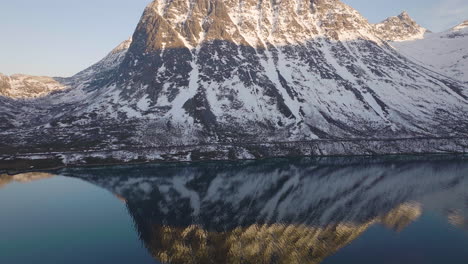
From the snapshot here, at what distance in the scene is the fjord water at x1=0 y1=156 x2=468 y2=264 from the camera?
5753 cm

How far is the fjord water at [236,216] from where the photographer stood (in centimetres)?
5753

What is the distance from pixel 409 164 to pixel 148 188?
11494cm

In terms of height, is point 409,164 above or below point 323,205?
below

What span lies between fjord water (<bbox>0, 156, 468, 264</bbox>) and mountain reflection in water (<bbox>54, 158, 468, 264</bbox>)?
315 mm

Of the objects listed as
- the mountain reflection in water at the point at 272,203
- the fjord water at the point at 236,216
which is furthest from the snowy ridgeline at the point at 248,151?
the fjord water at the point at 236,216

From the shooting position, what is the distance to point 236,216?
78.4 metres

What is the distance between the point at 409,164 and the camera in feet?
506

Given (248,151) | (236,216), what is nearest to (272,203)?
(236,216)

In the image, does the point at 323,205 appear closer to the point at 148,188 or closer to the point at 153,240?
the point at 153,240

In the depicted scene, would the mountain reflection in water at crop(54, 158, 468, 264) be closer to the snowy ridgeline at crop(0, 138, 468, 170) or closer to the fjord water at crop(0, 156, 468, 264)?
the fjord water at crop(0, 156, 468, 264)

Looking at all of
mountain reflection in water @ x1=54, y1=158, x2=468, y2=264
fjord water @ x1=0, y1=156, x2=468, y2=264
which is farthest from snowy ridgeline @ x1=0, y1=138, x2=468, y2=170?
fjord water @ x1=0, y1=156, x2=468, y2=264

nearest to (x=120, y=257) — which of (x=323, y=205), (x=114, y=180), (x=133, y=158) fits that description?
(x=323, y=205)

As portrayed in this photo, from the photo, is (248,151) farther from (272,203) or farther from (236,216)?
(236,216)

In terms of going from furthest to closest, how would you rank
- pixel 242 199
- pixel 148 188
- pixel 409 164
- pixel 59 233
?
pixel 409 164 < pixel 148 188 < pixel 242 199 < pixel 59 233
